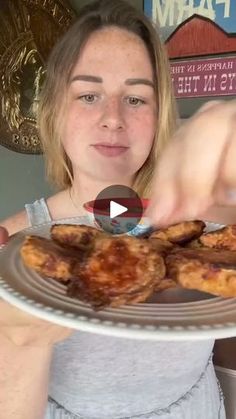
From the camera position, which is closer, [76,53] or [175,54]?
[76,53]

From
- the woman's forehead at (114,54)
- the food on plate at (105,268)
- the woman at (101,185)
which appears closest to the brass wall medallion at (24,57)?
the woman at (101,185)

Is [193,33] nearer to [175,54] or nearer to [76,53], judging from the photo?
[175,54]

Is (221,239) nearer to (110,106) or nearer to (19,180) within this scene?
(110,106)

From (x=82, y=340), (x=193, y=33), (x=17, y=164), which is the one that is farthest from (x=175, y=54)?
(x=82, y=340)

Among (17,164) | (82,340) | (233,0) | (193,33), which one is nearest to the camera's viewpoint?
(82,340)
